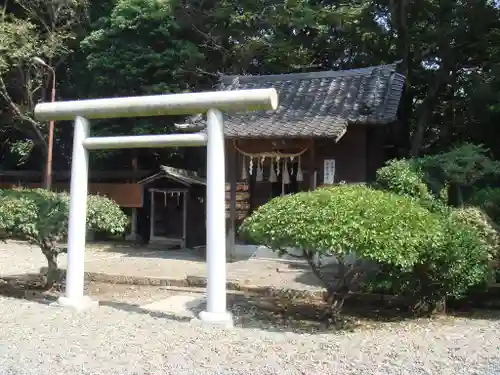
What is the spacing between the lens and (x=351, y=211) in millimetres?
6664

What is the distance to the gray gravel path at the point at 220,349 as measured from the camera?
500 cm

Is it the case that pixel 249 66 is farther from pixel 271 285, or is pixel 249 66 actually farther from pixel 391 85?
pixel 271 285

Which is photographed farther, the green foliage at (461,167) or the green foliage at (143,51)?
the green foliage at (143,51)

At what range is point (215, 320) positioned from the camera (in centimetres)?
693

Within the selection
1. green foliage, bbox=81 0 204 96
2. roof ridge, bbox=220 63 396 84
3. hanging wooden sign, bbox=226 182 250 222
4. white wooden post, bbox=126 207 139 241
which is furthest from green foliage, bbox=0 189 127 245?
white wooden post, bbox=126 207 139 241

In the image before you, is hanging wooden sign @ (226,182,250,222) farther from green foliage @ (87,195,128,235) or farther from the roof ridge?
green foliage @ (87,195,128,235)

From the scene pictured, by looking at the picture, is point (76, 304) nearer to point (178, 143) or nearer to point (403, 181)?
point (178, 143)

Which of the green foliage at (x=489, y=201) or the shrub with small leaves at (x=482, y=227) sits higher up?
the green foliage at (x=489, y=201)

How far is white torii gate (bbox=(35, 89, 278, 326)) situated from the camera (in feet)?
23.2

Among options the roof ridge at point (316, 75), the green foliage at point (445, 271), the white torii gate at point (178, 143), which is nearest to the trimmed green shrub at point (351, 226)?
the green foliage at point (445, 271)

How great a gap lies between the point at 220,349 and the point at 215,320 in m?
1.32

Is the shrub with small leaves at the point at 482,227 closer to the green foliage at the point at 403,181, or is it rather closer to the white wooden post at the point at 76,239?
the green foliage at the point at 403,181

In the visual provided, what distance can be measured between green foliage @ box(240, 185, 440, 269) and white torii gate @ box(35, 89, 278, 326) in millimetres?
716

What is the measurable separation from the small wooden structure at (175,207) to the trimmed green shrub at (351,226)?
12388mm
